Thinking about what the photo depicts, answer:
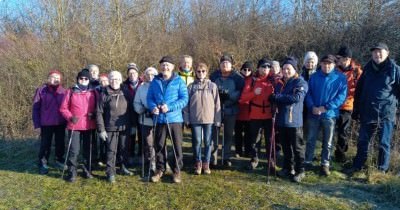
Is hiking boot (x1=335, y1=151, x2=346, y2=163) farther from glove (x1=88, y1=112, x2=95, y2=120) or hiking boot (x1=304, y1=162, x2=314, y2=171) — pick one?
glove (x1=88, y1=112, x2=95, y2=120)

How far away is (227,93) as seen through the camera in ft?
22.0

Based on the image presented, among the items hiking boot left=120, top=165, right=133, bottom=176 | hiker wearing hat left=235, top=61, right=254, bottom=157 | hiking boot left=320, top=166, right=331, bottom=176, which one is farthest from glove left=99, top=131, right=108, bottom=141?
hiking boot left=320, top=166, right=331, bottom=176

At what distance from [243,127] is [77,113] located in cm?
324

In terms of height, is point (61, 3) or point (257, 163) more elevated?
point (61, 3)

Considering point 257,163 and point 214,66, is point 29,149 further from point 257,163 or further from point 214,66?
point 214,66

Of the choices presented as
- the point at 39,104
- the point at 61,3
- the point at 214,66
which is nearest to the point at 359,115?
the point at 39,104

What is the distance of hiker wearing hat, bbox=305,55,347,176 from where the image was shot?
6336mm

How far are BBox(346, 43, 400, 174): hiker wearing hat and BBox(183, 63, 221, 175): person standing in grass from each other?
2.47 m

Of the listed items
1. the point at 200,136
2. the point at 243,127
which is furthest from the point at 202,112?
the point at 243,127

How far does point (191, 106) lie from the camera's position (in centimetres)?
646

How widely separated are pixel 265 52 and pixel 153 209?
31.2 feet

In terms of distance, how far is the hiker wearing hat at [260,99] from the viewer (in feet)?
21.7

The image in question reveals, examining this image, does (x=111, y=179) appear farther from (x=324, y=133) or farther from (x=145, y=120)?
(x=324, y=133)

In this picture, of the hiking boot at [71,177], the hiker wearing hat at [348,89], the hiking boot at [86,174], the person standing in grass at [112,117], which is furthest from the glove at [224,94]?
the hiking boot at [71,177]
